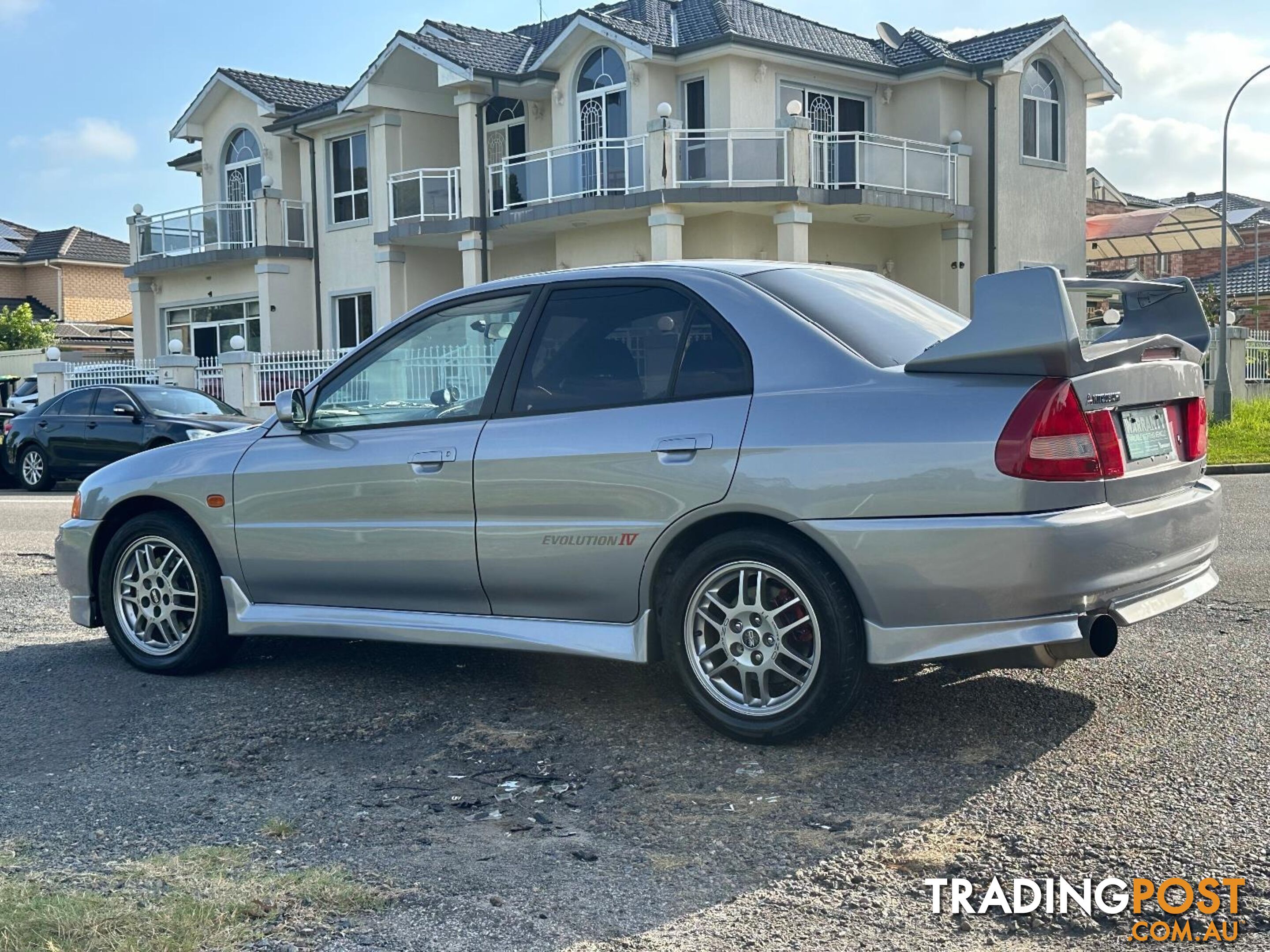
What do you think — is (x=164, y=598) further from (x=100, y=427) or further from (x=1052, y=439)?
(x=100, y=427)

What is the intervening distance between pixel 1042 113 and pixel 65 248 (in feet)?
138

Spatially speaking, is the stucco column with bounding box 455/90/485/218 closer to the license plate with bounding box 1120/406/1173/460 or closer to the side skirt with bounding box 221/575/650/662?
the side skirt with bounding box 221/575/650/662

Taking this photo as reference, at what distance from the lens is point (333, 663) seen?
6270 millimetres

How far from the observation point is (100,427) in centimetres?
1809

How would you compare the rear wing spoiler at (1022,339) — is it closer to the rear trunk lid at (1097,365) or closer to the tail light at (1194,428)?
the rear trunk lid at (1097,365)

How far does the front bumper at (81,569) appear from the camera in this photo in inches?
251

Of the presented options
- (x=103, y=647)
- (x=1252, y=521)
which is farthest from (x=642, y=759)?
(x=1252, y=521)

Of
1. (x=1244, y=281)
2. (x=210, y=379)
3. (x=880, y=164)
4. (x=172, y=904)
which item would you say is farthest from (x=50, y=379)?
(x=1244, y=281)

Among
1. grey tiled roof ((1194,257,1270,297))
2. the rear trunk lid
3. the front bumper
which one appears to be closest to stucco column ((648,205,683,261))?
the front bumper

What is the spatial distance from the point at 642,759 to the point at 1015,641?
1261 millimetres

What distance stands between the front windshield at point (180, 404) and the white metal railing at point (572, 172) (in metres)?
10.4

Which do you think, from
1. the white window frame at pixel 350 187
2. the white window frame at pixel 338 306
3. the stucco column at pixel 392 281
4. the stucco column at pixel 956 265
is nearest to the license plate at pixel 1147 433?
the stucco column at pixel 956 265

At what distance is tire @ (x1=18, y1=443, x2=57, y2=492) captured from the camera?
1919 centimetres

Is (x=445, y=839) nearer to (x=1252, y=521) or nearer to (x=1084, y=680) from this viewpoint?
(x=1084, y=680)
